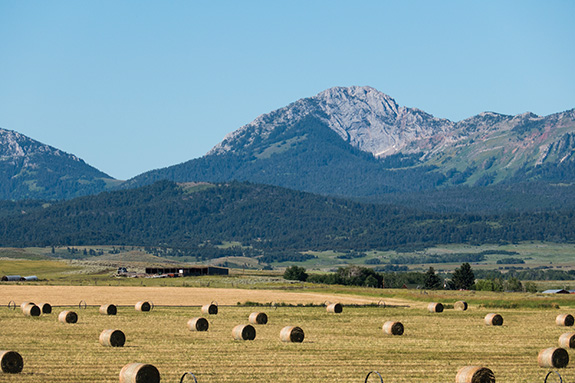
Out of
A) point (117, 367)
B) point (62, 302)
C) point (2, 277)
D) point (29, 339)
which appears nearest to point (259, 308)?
point (62, 302)

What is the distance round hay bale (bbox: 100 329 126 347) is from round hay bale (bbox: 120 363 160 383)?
45.3 feet

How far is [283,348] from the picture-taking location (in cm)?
4778

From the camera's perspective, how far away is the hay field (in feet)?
126

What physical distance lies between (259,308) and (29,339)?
38856mm

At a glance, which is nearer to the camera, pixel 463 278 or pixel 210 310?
pixel 210 310

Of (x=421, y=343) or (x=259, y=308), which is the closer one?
(x=421, y=343)

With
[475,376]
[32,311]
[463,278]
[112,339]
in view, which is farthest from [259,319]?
[463,278]

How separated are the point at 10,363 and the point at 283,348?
609 inches

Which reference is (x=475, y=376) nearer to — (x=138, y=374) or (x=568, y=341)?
(x=138, y=374)

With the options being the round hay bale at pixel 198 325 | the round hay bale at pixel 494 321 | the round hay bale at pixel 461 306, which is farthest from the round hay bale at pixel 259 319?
the round hay bale at pixel 461 306

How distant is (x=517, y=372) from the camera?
39531 millimetres

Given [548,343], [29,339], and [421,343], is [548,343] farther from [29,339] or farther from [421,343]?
[29,339]

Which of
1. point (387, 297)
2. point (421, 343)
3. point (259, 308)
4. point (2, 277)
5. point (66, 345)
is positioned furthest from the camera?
point (2, 277)

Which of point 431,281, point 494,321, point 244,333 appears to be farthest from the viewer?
point 431,281
